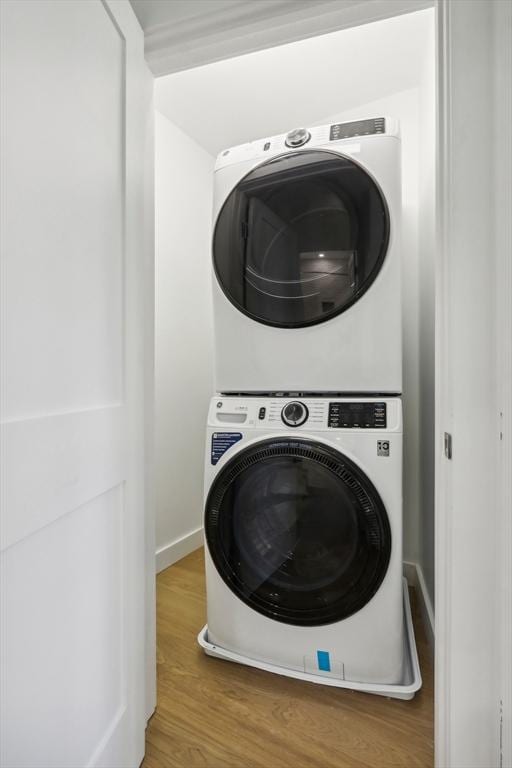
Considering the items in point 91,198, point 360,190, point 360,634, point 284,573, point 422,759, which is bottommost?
point 422,759

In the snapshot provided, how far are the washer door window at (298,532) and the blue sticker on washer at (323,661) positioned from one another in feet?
0.34

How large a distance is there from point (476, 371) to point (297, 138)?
103cm

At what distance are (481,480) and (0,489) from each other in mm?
837

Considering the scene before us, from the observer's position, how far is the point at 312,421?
131cm

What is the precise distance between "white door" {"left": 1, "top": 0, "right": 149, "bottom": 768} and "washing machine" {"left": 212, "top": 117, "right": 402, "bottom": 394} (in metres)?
0.43

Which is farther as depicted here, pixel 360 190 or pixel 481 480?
pixel 360 190

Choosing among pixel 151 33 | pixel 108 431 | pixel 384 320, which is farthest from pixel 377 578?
pixel 151 33

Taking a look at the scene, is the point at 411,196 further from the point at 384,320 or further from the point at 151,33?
the point at 151,33

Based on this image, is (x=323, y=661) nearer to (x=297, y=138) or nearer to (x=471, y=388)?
(x=471, y=388)

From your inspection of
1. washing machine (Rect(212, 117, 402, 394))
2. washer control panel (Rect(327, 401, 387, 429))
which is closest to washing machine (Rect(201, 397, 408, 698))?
washer control panel (Rect(327, 401, 387, 429))

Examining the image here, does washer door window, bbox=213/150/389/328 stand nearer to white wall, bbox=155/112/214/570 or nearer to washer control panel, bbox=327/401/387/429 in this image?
washer control panel, bbox=327/401/387/429

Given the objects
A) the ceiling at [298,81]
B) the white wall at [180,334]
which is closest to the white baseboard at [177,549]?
the white wall at [180,334]

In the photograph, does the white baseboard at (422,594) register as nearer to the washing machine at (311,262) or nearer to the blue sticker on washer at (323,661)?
the blue sticker on washer at (323,661)

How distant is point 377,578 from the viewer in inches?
47.7
